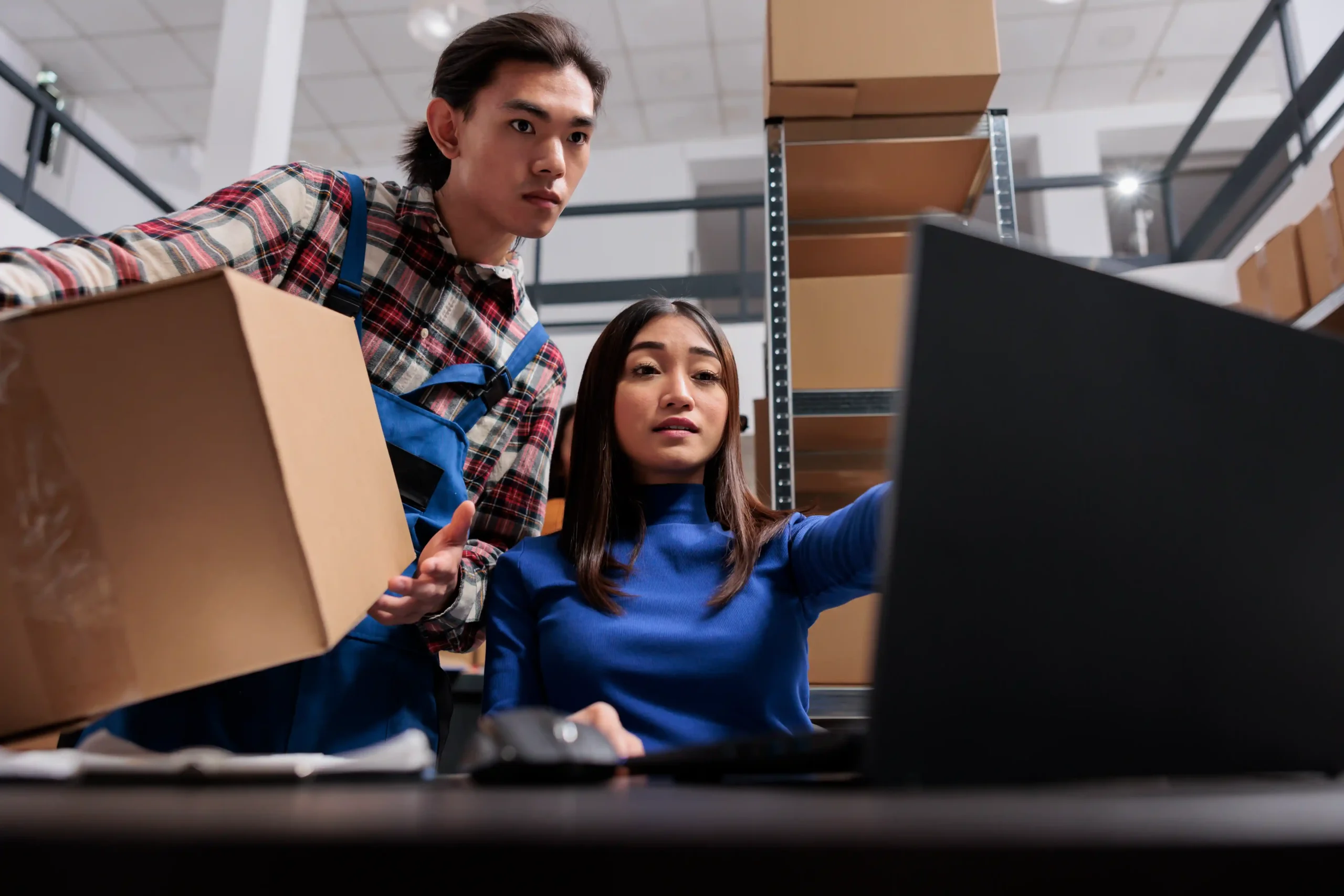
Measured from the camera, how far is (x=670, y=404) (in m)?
1.00

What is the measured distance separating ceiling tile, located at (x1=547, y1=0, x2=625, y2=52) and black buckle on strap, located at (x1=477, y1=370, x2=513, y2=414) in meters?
3.44

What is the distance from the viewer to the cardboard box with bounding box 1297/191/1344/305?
2.03 meters

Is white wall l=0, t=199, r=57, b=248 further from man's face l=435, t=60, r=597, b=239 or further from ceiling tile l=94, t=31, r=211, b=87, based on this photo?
man's face l=435, t=60, r=597, b=239

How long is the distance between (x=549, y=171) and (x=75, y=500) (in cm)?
67

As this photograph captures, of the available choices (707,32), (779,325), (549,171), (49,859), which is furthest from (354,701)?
(707,32)

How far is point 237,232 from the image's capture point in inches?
Answer: 34.3

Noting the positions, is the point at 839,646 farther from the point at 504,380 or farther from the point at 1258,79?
the point at 1258,79

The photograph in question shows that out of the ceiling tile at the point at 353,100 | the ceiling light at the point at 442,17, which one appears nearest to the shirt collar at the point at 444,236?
the ceiling light at the point at 442,17

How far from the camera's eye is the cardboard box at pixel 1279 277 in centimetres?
222

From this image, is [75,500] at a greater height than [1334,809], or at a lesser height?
greater

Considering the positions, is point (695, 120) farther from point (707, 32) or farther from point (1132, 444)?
point (1132, 444)

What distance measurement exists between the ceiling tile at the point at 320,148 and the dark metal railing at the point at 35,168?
1.48 metres

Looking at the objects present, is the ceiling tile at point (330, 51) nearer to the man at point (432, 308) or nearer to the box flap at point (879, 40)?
the box flap at point (879, 40)

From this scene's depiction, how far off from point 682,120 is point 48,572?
5.09 m
